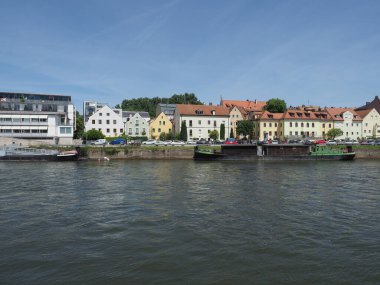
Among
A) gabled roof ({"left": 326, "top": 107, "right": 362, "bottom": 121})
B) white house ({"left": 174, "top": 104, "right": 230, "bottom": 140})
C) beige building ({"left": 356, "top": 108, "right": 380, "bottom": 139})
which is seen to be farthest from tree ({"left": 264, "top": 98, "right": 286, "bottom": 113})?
beige building ({"left": 356, "top": 108, "right": 380, "bottom": 139})

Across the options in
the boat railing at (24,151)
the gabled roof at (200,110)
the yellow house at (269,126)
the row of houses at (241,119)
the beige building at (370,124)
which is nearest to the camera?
the boat railing at (24,151)

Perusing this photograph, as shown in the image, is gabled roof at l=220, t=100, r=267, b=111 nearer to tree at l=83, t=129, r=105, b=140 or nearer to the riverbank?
tree at l=83, t=129, r=105, b=140

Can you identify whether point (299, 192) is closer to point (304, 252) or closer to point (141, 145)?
point (304, 252)

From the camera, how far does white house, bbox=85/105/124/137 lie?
3273 inches

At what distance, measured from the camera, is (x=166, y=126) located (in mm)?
89312

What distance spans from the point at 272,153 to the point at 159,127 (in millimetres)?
35916

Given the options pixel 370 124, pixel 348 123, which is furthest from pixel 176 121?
pixel 370 124

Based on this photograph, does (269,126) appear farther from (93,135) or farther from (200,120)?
(93,135)

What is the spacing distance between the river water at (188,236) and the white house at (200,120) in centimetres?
5847

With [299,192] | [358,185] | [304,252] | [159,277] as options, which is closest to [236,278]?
[159,277]

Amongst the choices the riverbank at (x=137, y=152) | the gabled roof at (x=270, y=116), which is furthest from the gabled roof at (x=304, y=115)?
the riverbank at (x=137, y=152)

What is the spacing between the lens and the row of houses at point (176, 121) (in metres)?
73.7

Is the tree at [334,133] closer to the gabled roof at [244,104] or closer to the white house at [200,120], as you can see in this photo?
the gabled roof at [244,104]

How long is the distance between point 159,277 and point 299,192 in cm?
1844
